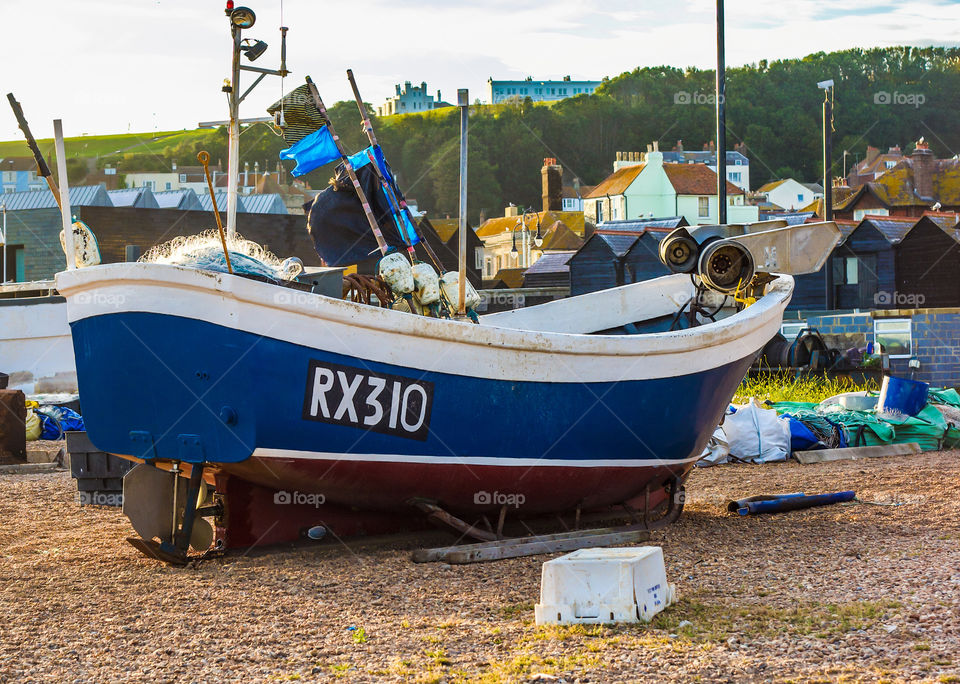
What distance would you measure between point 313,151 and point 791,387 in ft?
32.1

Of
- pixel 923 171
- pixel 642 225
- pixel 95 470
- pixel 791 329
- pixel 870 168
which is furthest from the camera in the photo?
pixel 870 168

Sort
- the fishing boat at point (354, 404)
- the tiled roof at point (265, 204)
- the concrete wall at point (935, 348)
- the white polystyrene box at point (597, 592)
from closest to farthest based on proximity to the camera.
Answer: the white polystyrene box at point (597, 592), the fishing boat at point (354, 404), the concrete wall at point (935, 348), the tiled roof at point (265, 204)

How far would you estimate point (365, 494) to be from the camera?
19.2 feet

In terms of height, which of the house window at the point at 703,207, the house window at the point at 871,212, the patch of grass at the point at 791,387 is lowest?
the patch of grass at the point at 791,387

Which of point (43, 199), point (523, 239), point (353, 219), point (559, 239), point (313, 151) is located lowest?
point (353, 219)

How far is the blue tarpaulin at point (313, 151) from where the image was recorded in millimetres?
7480

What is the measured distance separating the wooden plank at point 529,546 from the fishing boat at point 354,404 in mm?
315

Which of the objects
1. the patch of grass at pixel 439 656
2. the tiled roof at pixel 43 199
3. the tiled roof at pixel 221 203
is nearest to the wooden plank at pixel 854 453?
the patch of grass at pixel 439 656

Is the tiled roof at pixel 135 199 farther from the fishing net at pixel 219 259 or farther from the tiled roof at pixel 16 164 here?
the tiled roof at pixel 16 164

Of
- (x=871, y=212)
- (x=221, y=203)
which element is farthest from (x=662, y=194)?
(x=221, y=203)

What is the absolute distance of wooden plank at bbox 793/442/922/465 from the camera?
10.2 metres

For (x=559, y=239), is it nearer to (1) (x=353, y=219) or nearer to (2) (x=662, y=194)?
(2) (x=662, y=194)

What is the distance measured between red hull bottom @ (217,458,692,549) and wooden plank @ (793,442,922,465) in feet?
14.3

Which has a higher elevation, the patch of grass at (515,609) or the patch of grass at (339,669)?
the patch of grass at (339,669)
